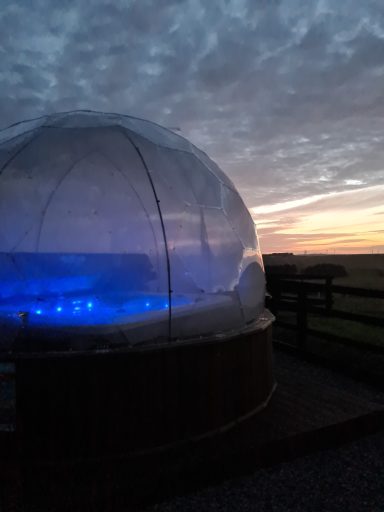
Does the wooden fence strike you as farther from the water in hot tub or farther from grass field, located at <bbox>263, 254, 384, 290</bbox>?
grass field, located at <bbox>263, 254, 384, 290</bbox>

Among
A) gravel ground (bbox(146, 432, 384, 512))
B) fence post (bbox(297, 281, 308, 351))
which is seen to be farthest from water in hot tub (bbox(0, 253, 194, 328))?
fence post (bbox(297, 281, 308, 351))

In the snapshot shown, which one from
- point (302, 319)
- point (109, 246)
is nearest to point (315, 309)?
point (302, 319)

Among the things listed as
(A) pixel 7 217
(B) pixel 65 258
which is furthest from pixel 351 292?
(A) pixel 7 217

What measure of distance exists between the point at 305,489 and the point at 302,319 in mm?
4358

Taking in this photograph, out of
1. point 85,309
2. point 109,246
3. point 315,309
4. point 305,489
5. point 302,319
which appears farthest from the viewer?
point 315,309

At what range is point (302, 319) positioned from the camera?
7848mm

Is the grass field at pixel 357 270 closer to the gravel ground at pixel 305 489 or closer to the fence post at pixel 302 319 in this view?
the fence post at pixel 302 319

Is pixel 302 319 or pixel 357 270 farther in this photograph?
pixel 357 270

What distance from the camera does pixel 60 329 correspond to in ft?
12.8

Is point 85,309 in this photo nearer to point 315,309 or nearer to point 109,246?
point 109,246

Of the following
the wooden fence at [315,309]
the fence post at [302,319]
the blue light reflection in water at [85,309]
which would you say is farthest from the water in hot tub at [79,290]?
the fence post at [302,319]

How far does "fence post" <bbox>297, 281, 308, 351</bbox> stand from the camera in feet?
25.7

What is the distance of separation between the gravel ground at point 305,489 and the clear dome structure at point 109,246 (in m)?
1.40

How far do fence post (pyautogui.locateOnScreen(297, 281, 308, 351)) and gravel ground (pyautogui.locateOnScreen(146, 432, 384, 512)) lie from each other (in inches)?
138
